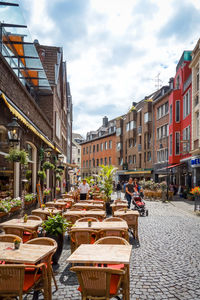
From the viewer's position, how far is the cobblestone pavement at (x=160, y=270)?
4.97 m

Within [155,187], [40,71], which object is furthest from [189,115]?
[40,71]

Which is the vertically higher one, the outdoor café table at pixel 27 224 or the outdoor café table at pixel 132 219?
the outdoor café table at pixel 27 224

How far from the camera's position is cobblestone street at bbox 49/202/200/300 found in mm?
4969

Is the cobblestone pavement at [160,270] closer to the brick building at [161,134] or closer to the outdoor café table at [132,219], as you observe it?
the outdoor café table at [132,219]

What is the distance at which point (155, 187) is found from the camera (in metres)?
29.4

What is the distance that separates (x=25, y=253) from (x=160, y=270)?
9.71 ft

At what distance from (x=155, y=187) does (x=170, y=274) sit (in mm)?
23885

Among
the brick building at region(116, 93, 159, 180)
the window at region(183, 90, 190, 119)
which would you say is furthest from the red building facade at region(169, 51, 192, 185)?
the brick building at region(116, 93, 159, 180)

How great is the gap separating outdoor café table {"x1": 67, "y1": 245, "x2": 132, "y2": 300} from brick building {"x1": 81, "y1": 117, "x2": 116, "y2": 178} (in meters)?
52.8

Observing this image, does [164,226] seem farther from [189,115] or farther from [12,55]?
[189,115]

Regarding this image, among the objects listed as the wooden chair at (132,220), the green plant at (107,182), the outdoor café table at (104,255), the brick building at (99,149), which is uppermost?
the brick building at (99,149)

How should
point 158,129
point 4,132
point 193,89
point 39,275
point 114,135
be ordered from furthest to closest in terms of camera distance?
1. point 114,135
2. point 158,129
3. point 193,89
4. point 4,132
5. point 39,275

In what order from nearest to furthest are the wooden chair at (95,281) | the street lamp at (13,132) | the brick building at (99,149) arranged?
the wooden chair at (95,281) < the street lamp at (13,132) < the brick building at (99,149)

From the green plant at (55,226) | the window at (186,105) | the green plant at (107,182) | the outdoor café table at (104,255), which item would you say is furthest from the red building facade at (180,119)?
the outdoor café table at (104,255)
